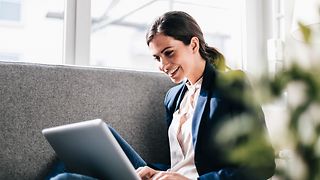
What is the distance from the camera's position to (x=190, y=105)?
1.51m

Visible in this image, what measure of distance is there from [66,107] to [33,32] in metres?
0.44

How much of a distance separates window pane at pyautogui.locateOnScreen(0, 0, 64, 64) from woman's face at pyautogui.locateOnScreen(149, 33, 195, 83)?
53 centimetres

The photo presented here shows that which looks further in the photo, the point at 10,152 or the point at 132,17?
A: the point at 132,17

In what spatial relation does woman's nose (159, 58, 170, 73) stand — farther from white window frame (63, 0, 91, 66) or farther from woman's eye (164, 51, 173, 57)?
white window frame (63, 0, 91, 66)

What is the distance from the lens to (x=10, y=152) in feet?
4.59

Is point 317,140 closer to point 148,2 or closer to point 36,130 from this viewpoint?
point 36,130

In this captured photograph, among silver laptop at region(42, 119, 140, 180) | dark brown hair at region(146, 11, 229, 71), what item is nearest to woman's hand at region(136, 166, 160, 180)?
silver laptop at region(42, 119, 140, 180)

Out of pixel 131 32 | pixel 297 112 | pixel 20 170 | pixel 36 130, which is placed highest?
pixel 131 32

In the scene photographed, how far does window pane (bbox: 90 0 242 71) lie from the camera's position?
192 centimetres

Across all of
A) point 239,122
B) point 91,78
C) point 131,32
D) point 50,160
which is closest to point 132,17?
point 131,32

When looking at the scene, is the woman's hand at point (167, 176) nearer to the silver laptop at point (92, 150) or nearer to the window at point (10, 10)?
the silver laptop at point (92, 150)

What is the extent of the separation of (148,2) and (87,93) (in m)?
0.69

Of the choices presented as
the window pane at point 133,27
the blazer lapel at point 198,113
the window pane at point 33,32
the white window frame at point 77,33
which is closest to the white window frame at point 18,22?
the window pane at point 33,32

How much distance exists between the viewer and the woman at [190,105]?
1.34 metres
